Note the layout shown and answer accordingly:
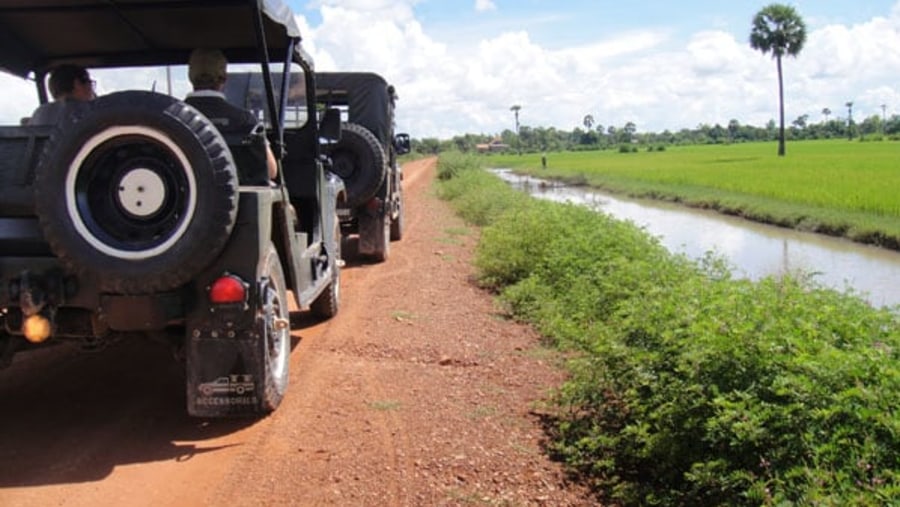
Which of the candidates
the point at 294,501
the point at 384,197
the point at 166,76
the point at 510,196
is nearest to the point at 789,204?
the point at 510,196

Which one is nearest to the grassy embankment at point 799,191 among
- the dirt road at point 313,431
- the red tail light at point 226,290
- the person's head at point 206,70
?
the dirt road at point 313,431

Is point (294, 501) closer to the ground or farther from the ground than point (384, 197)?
closer to the ground

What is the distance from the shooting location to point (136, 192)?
3.68 metres

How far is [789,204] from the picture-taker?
815 inches

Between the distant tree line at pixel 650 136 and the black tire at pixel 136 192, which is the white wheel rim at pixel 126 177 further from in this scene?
the distant tree line at pixel 650 136

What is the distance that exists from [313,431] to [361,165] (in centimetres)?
618

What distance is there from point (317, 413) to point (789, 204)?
751 inches

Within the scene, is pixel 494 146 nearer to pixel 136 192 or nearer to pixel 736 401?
pixel 136 192

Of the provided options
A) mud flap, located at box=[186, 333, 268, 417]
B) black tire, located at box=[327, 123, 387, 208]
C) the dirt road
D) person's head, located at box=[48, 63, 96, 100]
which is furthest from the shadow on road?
black tire, located at box=[327, 123, 387, 208]

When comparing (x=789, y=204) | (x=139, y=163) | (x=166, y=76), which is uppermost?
(x=166, y=76)

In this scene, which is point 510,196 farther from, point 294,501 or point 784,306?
point 294,501

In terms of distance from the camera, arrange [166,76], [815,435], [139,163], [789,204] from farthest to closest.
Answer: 1. [789,204]
2. [166,76]
3. [139,163]
4. [815,435]

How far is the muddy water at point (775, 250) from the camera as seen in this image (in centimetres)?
1208

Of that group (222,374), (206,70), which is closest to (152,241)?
(222,374)
